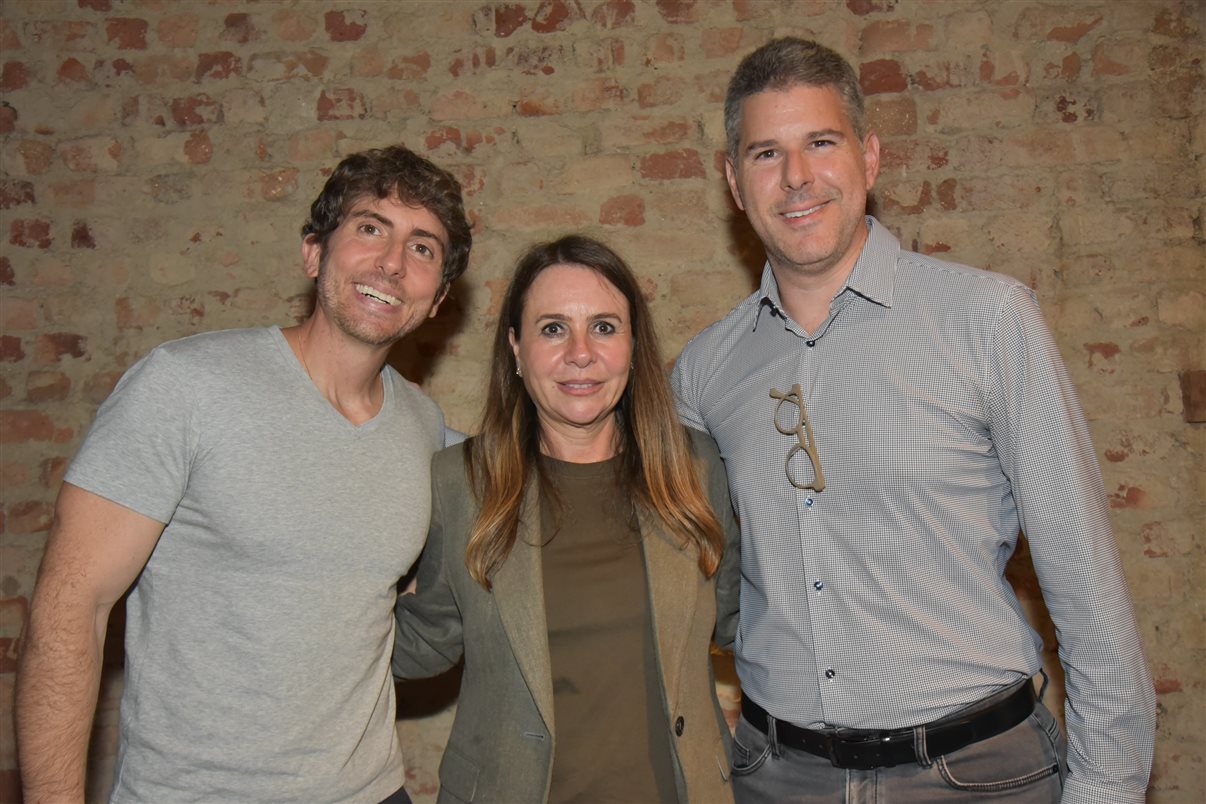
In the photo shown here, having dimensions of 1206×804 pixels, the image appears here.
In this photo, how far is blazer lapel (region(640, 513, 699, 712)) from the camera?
1.82 meters

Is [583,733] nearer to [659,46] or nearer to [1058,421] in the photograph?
[1058,421]

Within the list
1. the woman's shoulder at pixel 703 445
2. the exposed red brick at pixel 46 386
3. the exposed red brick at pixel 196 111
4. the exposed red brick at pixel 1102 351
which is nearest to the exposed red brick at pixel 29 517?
the exposed red brick at pixel 46 386

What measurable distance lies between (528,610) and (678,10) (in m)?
2.05

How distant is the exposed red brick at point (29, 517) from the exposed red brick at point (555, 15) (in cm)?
229

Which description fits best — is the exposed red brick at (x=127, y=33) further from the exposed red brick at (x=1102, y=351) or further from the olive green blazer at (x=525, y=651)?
the exposed red brick at (x=1102, y=351)

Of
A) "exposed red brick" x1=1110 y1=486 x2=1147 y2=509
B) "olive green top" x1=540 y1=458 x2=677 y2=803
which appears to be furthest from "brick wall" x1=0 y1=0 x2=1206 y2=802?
"olive green top" x1=540 y1=458 x2=677 y2=803

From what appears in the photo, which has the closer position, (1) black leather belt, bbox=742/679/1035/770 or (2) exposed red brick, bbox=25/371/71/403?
(1) black leather belt, bbox=742/679/1035/770

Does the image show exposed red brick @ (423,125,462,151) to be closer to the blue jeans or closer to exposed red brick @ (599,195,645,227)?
exposed red brick @ (599,195,645,227)

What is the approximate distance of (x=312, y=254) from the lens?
2.10 meters

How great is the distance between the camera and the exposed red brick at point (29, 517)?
9.42 feet

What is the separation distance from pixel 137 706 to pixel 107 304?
1.70 meters

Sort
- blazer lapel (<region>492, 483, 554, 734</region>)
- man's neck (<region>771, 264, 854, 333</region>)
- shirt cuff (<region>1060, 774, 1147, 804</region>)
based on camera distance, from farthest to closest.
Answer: man's neck (<region>771, 264, 854, 333</region>), blazer lapel (<region>492, 483, 554, 734</region>), shirt cuff (<region>1060, 774, 1147, 804</region>)

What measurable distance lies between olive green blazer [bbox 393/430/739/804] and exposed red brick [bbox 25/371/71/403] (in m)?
1.67

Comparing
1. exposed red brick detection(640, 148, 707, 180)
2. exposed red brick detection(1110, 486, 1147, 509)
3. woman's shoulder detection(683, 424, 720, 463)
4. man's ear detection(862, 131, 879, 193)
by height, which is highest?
exposed red brick detection(640, 148, 707, 180)
